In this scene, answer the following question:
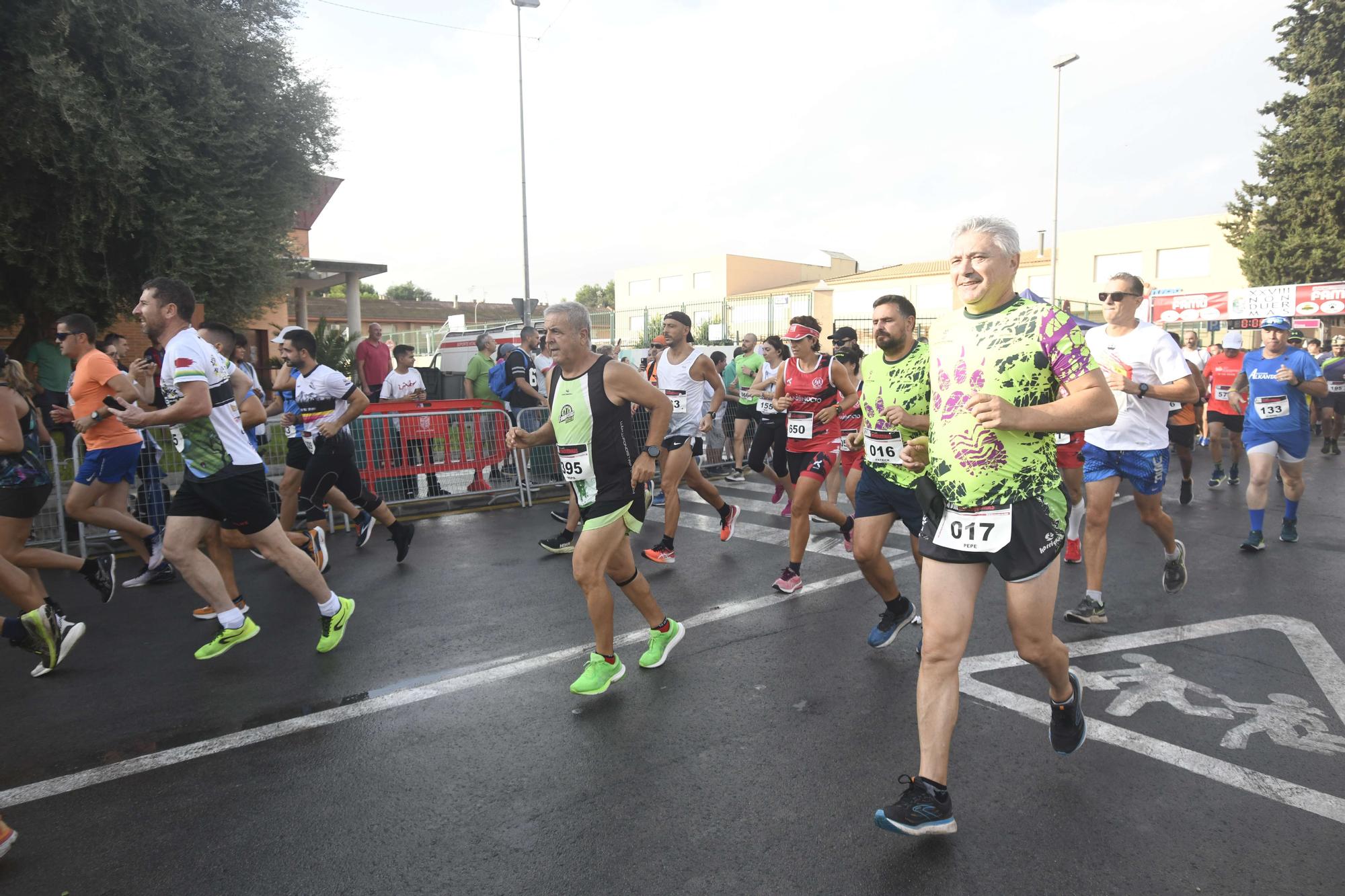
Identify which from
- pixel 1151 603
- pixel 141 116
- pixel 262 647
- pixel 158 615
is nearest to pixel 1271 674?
pixel 1151 603

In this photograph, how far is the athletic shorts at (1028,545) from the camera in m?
2.81

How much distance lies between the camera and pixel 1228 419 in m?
10.7

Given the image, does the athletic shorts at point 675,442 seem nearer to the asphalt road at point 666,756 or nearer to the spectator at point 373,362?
the asphalt road at point 666,756

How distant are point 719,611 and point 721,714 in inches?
64.4

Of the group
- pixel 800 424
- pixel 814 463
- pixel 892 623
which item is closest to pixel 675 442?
pixel 800 424

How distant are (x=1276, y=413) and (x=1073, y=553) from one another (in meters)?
2.18

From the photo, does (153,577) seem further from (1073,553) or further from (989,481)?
(1073,553)

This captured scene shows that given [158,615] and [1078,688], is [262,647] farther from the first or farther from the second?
[1078,688]

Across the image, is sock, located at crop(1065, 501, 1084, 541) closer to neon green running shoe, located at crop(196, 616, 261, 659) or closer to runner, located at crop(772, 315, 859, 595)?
runner, located at crop(772, 315, 859, 595)

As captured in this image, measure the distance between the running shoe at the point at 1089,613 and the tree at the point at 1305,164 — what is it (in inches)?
1269

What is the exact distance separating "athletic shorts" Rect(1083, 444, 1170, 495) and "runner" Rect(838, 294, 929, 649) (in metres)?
1.49

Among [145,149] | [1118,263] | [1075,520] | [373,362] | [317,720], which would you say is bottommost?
[317,720]

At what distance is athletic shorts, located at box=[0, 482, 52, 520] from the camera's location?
15.5 ft

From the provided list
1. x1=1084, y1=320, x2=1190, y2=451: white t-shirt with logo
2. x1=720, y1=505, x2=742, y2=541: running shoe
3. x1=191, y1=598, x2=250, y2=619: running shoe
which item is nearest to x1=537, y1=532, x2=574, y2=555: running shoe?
x1=720, y1=505, x2=742, y2=541: running shoe
